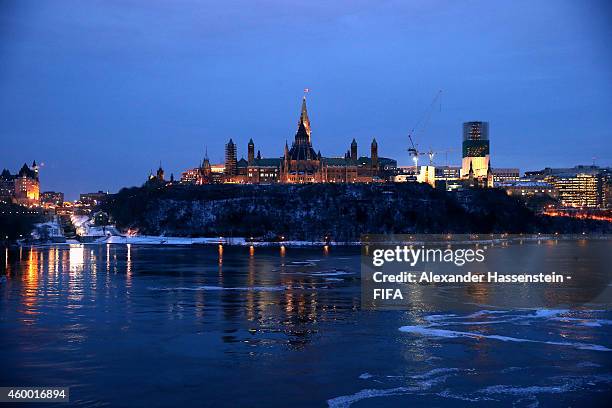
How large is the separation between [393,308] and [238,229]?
145878mm

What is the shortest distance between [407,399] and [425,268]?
196ft

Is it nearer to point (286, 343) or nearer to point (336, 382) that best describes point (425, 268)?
point (286, 343)

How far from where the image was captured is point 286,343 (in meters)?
40.0

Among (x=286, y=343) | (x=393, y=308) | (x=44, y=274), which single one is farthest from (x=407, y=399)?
(x=44, y=274)

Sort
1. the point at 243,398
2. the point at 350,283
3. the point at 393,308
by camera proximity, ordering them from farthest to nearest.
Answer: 1. the point at 350,283
2. the point at 393,308
3. the point at 243,398

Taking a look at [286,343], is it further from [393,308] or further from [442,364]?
[393,308]

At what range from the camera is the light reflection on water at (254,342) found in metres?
31.6

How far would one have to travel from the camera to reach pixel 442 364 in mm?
35438

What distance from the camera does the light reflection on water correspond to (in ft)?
104

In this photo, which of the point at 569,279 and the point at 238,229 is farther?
the point at 238,229

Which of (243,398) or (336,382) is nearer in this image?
(243,398)

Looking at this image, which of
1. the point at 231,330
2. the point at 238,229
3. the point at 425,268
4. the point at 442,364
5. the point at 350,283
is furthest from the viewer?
the point at 238,229

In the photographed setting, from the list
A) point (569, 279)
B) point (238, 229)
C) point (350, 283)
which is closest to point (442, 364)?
point (350, 283)

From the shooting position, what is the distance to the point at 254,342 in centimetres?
4009
